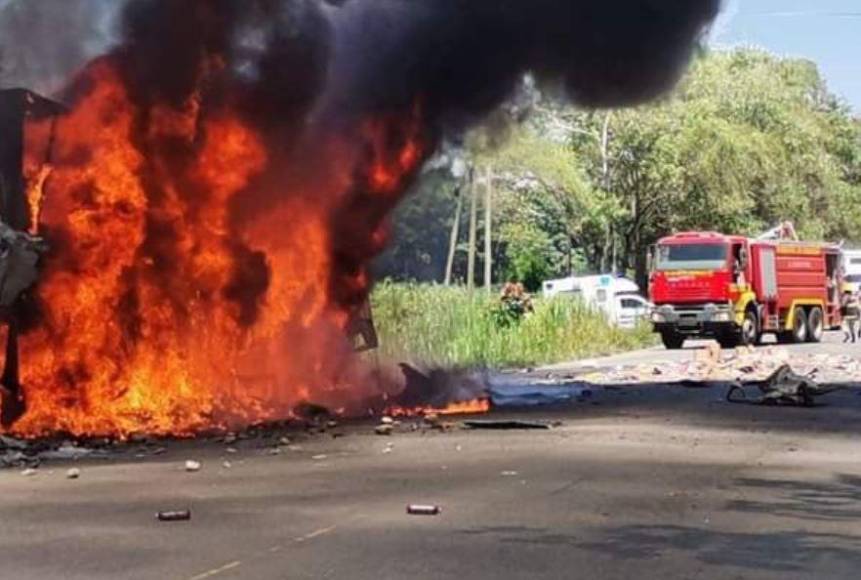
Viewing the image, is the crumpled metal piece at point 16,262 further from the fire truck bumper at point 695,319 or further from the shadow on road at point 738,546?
the fire truck bumper at point 695,319

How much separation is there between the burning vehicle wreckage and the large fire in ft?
0.08

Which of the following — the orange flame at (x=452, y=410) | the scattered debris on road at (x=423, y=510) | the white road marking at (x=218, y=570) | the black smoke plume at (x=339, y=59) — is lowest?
the white road marking at (x=218, y=570)

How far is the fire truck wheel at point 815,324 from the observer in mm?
39469

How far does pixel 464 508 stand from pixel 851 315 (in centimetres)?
3072

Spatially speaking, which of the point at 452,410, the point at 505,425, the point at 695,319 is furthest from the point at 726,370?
the point at 505,425

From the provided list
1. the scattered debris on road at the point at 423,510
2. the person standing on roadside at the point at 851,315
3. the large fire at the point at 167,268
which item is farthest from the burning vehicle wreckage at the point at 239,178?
the person standing on roadside at the point at 851,315

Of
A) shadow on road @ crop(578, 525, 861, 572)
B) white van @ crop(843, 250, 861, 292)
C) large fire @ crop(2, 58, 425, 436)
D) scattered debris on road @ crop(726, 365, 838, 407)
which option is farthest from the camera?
white van @ crop(843, 250, 861, 292)

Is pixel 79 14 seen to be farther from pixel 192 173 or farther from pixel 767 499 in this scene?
pixel 767 499

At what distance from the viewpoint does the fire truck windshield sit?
35.2m

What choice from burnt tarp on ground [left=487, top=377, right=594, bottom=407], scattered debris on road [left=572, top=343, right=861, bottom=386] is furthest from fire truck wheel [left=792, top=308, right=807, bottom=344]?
burnt tarp on ground [left=487, top=377, right=594, bottom=407]

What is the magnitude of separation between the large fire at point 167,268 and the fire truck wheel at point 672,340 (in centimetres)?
1949

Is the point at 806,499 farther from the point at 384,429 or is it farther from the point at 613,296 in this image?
the point at 613,296

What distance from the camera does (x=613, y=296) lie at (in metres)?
41.8

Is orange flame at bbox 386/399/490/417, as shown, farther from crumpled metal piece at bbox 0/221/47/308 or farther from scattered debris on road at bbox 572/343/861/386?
scattered debris on road at bbox 572/343/861/386
